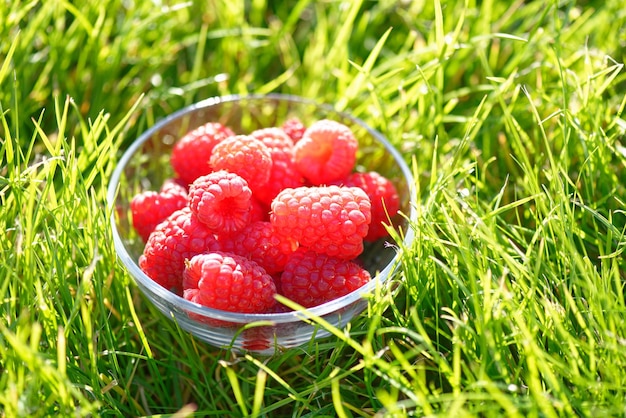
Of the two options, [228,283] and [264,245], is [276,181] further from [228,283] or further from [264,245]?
[228,283]

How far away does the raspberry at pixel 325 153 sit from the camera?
154 cm

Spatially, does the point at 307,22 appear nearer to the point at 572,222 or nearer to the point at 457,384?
the point at 572,222

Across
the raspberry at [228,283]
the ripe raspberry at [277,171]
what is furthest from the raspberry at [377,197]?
the raspberry at [228,283]

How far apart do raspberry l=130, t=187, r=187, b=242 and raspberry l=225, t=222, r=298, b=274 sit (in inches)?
8.1

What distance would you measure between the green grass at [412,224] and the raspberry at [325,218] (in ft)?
0.39

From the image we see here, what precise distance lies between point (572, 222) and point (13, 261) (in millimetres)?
1078

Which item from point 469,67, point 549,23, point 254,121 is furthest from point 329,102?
point 549,23

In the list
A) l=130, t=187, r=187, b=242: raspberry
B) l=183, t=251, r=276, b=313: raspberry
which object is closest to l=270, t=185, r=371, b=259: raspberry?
l=183, t=251, r=276, b=313: raspberry

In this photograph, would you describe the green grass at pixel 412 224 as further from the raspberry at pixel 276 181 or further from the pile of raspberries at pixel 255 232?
the raspberry at pixel 276 181

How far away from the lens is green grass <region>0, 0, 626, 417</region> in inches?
46.7

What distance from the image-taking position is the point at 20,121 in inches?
68.6

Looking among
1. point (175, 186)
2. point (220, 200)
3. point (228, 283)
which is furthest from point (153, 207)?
point (228, 283)

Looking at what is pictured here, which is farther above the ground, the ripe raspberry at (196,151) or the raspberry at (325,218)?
the ripe raspberry at (196,151)

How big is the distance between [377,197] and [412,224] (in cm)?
19
